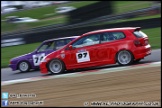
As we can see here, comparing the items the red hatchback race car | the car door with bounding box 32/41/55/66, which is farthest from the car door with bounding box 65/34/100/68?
the car door with bounding box 32/41/55/66

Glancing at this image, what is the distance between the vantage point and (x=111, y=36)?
1107 cm

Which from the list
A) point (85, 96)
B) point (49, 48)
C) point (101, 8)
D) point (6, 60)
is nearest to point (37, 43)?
point (6, 60)

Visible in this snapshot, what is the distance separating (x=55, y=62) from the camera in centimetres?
1145

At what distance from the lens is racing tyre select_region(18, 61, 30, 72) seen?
13.4 meters

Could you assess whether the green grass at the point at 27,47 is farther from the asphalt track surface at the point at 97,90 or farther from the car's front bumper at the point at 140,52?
Answer: the asphalt track surface at the point at 97,90

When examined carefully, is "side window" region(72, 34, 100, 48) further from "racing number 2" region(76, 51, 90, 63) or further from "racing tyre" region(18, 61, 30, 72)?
"racing tyre" region(18, 61, 30, 72)

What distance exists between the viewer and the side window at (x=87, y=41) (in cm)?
1110

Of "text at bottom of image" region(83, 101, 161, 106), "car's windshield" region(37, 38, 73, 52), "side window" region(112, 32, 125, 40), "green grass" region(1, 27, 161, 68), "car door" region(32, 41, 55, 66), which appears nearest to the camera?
"text at bottom of image" region(83, 101, 161, 106)

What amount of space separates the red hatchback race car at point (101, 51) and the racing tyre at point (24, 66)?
→ 6.53 feet

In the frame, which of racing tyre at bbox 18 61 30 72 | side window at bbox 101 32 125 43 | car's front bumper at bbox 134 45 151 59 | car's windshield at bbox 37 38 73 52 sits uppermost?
side window at bbox 101 32 125 43

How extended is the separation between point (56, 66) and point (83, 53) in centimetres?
99

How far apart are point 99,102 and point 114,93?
0.67m

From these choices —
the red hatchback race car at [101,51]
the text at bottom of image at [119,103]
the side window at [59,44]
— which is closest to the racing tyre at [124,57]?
the red hatchback race car at [101,51]

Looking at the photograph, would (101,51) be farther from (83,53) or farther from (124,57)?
(124,57)
